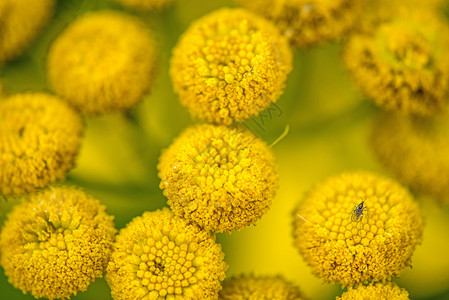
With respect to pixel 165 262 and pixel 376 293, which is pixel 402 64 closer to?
pixel 376 293

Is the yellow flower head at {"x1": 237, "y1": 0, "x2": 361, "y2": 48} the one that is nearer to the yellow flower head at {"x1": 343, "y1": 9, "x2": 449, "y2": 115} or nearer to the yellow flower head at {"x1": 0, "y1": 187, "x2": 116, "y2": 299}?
the yellow flower head at {"x1": 343, "y1": 9, "x2": 449, "y2": 115}

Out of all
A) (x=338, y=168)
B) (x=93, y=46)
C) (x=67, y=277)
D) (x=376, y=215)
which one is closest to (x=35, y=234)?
(x=67, y=277)

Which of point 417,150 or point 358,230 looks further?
point 417,150

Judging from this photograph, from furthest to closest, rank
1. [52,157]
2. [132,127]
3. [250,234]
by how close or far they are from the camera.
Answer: [250,234] < [132,127] < [52,157]

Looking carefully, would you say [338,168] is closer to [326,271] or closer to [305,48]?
[305,48]

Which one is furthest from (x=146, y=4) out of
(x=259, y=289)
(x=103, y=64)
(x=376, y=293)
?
(x=376, y=293)

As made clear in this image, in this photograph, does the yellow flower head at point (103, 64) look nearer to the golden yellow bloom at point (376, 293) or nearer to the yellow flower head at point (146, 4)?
the yellow flower head at point (146, 4)

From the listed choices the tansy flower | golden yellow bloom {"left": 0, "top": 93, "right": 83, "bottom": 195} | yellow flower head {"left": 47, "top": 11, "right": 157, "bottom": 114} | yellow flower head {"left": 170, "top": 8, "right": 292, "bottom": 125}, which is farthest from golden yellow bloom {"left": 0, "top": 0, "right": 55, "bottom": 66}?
the tansy flower
